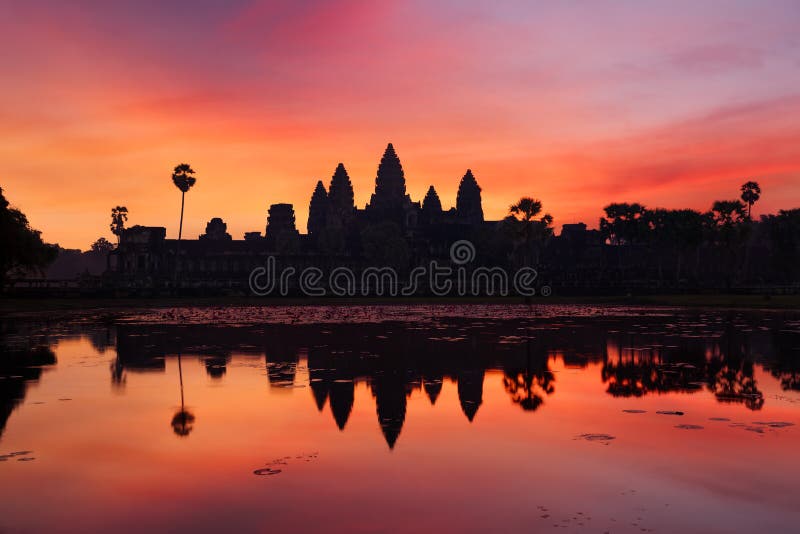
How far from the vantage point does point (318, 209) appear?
19025 cm

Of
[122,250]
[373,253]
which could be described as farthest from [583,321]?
[122,250]

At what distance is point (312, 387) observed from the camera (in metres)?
18.8

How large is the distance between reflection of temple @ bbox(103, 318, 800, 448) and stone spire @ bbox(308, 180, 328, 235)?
150628 millimetres

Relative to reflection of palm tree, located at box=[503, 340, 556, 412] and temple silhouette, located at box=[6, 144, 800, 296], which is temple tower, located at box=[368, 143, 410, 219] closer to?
temple silhouette, located at box=[6, 144, 800, 296]

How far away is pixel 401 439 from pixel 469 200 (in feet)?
575

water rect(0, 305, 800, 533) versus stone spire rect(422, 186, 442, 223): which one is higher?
stone spire rect(422, 186, 442, 223)

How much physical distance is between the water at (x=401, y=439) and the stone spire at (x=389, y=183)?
503 ft

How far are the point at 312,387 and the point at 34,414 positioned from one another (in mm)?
6244

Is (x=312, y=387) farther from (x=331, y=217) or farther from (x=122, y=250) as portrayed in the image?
(x=331, y=217)

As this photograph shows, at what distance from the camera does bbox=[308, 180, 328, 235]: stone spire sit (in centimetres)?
18881

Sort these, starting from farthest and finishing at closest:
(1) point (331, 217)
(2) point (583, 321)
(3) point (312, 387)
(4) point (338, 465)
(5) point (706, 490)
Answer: (1) point (331, 217) → (2) point (583, 321) → (3) point (312, 387) → (4) point (338, 465) → (5) point (706, 490)

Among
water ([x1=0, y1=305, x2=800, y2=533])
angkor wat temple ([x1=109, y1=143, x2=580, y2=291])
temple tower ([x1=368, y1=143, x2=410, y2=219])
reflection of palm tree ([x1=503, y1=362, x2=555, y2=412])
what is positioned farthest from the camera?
temple tower ([x1=368, y1=143, x2=410, y2=219])

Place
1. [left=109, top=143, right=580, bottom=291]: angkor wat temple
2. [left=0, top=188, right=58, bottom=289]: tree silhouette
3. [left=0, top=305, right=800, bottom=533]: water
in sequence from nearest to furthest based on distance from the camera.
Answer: [left=0, top=305, right=800, bottom=533]: water, [left=0, top=188, right=58, bottom=289]: tree silhouette, [left=109, top=143, right=580, bottom=291]: angkor wat temple

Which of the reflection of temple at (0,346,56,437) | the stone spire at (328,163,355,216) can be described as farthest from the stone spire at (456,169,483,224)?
the reflection of temple at (0,346,56,437)
